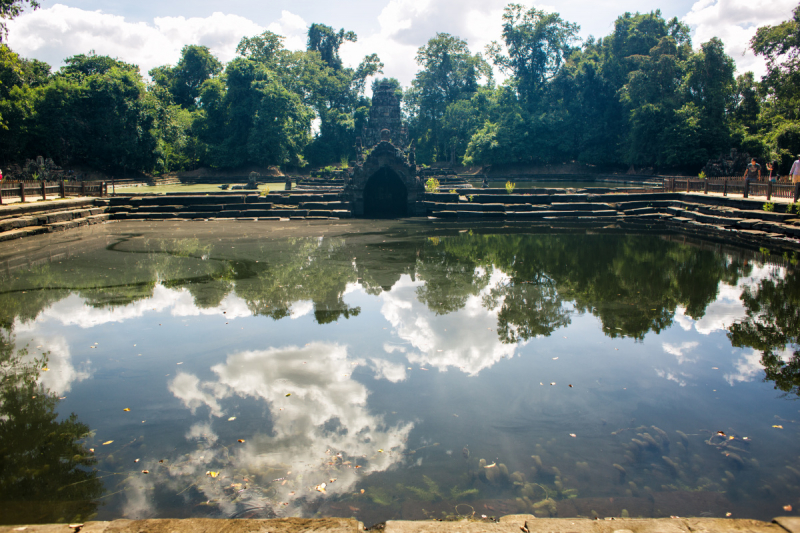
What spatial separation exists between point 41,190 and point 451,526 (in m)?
23.9

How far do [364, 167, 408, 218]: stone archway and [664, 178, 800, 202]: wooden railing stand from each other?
43.3ft

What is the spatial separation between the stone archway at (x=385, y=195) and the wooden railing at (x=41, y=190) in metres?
12.8

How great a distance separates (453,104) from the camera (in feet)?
182

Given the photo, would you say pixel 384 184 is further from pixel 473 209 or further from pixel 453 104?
pixel 453 104

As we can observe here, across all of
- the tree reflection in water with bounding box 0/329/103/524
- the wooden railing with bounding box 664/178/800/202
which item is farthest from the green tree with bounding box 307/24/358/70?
the tree reflection in water with bounding box 0/329/103/524

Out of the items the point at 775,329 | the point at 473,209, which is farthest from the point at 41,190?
the point at 775,329

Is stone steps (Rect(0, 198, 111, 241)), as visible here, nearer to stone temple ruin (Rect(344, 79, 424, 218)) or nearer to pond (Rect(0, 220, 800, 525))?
pond (Rect(0, 220, 800, 525))

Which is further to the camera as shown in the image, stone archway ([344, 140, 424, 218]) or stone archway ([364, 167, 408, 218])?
stone archway ([364, 167, 408, 218])

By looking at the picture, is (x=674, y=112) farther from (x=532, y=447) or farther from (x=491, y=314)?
(x=532, y=447)

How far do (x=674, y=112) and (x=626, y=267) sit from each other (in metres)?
35.2

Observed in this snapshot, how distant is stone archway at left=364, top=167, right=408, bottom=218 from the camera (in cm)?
2392

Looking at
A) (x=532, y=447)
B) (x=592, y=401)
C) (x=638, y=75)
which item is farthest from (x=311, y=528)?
(x=638, y=75)

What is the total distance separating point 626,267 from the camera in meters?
10.9

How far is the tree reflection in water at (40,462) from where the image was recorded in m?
3.30
